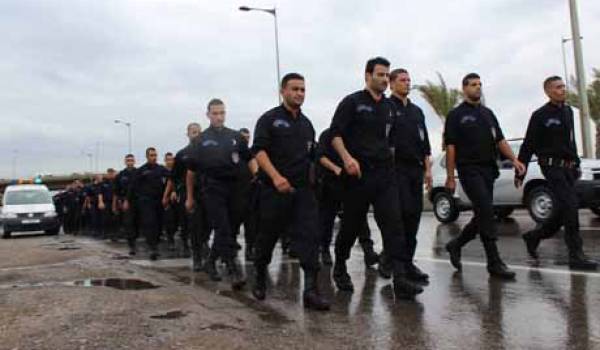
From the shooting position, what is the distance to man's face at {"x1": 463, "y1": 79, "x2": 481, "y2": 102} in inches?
242

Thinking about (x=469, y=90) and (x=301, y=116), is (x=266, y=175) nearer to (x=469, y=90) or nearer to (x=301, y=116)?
(x=301, y=116)

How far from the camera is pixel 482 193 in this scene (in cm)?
598

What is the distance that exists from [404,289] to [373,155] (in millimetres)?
1061

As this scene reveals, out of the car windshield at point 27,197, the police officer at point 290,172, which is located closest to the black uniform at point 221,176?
the police officer at point 290,172

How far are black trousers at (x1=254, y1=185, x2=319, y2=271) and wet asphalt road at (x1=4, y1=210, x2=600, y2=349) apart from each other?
417 mm

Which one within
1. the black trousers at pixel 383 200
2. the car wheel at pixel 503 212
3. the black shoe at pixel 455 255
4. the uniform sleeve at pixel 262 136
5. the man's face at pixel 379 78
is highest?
the man's face at pixel 379 78

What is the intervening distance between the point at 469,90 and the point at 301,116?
181cm

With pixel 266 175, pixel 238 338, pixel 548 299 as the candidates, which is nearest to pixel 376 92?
pixel 266 175

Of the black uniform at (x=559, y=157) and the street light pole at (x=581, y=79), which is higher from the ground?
Answer: the street light pole at (x=581, y=79)

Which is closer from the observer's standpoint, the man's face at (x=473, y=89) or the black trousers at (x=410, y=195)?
the black trousers at (x=410, y=195)

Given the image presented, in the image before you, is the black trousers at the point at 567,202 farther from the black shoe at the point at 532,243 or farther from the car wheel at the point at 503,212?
the car wheel at the point at 503,212

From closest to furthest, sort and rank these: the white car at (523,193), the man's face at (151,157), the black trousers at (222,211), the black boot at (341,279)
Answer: the black boot at (341,279) → the black trousers at (222,211) → the man's face at (151,157) → the white car at (523,193)

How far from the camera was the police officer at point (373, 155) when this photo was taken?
5168 millimetres

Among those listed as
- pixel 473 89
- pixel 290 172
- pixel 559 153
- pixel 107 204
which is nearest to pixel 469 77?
pixel 473 89
